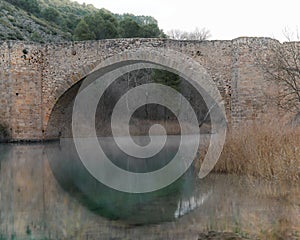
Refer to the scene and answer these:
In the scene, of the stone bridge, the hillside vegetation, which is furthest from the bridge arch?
the hillside vegetation

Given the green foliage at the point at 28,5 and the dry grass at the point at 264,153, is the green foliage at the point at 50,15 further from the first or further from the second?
the dry grass at the point at 264,153

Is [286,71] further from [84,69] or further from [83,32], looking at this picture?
[83,32]

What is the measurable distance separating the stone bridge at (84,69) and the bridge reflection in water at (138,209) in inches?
299

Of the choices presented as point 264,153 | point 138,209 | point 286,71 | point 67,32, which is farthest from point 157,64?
point 67,32

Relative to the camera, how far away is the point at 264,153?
26.0 feet

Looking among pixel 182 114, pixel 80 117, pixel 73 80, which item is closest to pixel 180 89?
pixel 182 114

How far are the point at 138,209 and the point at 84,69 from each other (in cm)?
1274

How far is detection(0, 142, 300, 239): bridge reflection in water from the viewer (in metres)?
5.17

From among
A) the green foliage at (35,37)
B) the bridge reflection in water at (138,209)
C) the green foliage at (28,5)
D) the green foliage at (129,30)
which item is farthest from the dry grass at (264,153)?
the green foliage at (28,5)

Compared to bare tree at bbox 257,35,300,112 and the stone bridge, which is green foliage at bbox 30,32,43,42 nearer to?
the stone bridge

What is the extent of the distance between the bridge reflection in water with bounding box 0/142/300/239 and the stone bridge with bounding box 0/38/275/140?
7601 mm

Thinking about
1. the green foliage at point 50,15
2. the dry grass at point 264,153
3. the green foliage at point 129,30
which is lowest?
the dry grass at point 264,153

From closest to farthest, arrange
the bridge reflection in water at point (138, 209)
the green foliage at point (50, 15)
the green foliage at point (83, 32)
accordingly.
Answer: the bridge reflection in water at point (138, 209)
the green foliage at point (83, 32)
the green foliage at point (50, 15)

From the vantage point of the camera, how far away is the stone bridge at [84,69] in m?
16.4
